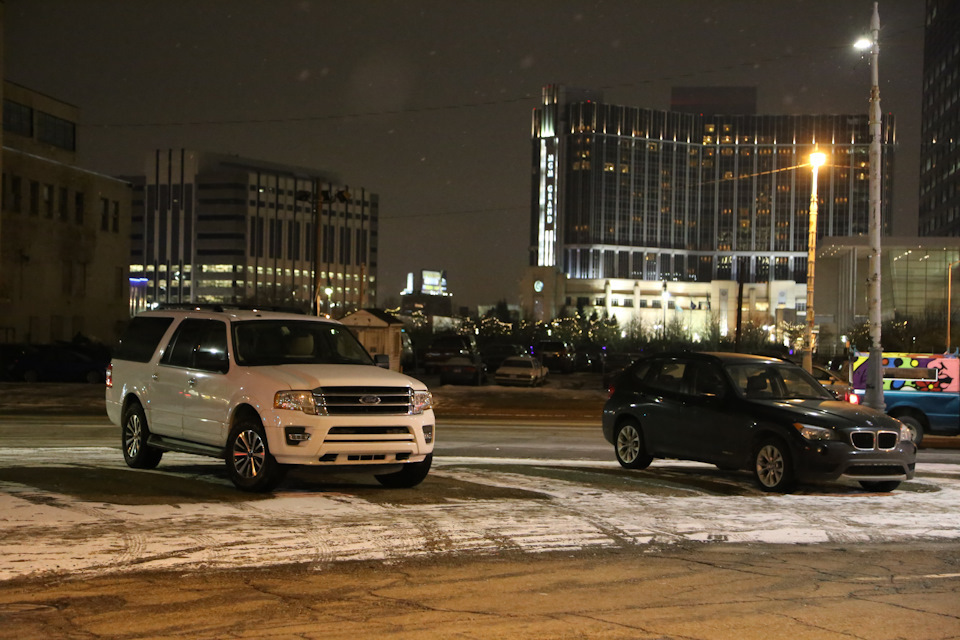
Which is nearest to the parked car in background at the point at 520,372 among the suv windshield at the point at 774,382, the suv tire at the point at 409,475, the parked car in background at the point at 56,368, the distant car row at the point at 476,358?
the distant car row at the point at 476,358

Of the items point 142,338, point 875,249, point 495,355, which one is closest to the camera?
point 142,338

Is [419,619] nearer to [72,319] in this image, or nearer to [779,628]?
[779,628]

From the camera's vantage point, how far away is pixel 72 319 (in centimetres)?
6819

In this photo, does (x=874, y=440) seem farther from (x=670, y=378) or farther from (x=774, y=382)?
(x=670, y=378)

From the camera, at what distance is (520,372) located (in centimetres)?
4703

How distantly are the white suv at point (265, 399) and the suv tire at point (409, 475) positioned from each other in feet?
0.05

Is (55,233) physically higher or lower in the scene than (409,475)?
higher

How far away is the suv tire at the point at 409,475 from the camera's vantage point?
11.7m

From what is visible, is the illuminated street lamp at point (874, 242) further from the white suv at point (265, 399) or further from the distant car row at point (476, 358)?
the distant car row at point (476, 358)

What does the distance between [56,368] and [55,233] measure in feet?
82.8

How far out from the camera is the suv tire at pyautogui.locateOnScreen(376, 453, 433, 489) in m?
11.7

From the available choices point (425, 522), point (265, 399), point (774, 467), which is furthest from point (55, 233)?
point (425, 522)

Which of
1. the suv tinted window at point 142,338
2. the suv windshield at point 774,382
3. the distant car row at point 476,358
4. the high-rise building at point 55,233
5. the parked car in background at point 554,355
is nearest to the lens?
the suv tinted window at point 142,338

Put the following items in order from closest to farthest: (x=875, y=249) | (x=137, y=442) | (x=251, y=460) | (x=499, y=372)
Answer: (x=251, y=460) < (x=137, y=442) < (x=875, y=249) < (x=499, y=372)
